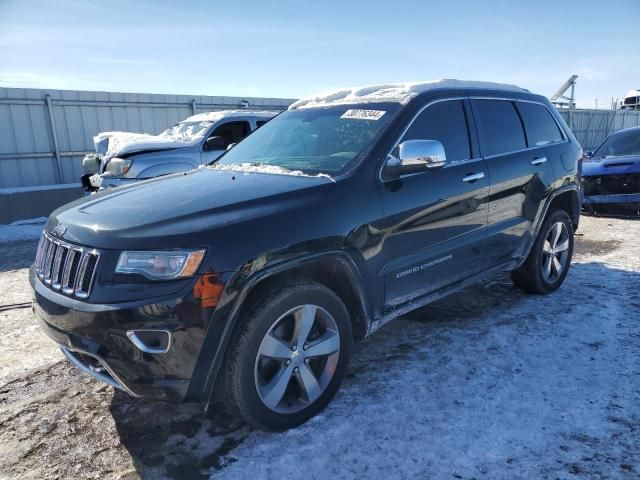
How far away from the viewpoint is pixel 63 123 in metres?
11.1

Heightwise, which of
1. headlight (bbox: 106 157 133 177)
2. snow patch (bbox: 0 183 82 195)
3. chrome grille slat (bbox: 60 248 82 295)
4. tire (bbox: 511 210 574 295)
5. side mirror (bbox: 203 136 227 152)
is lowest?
tire (bbox: 511 210 574 295)

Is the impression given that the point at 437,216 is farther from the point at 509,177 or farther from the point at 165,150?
the point at 165,150

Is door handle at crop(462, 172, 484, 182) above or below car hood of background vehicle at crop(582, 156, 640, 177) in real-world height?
above

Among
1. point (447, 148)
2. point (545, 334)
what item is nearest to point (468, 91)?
point (447, 148)

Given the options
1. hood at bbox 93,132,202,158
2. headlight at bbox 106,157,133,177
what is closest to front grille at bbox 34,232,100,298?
headlight at bbox 106,157,133,177

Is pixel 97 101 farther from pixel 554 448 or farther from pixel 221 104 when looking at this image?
pixel 554 448

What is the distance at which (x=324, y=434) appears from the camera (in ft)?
8.65

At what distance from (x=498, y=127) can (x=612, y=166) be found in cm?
516

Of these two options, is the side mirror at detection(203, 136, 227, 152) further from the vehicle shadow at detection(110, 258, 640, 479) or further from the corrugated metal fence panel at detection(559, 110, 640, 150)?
the corrugated metal fence panel at detection(559, 110, 640, 150)

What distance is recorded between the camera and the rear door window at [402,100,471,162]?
3.42 metres

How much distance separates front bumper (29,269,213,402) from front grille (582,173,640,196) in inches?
317

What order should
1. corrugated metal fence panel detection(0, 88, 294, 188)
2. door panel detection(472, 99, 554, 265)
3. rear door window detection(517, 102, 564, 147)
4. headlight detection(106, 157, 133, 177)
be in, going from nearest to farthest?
door panel detection(472, 99, 554, 265) → rear door window detection(517, 102, 564, 147) → headlight detection(106, 157, 133, 177) → corrugated metal fence panel detection(0, 88, 294, 188)

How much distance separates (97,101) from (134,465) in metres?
10.9

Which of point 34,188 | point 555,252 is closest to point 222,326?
point 555,252
